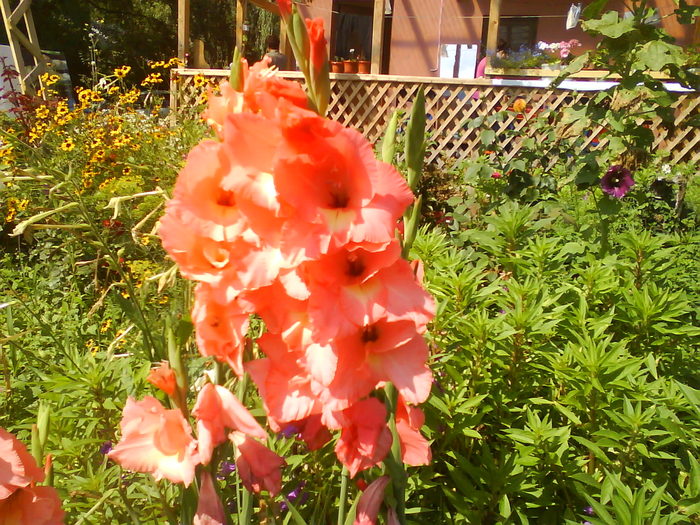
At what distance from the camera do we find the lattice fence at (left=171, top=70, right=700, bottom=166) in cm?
627

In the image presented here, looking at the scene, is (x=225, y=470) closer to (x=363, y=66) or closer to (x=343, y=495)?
(x=343, y=495)

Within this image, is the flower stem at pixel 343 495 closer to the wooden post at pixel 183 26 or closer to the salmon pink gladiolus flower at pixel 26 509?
the salmon pink gladiolus flower at pixel 26 509

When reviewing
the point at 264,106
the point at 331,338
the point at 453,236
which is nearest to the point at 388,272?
the point at 331,338

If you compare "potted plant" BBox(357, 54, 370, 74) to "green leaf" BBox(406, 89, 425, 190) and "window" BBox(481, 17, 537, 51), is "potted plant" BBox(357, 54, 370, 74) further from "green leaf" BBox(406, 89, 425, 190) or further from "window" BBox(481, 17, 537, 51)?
"green leaf" BBox(406, 89, 425, 190)

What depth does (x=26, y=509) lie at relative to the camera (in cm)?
78

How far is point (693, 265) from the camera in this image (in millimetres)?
2439

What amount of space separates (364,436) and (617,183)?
2.48m

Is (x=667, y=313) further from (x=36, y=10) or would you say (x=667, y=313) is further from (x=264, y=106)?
(x=36, y=10)

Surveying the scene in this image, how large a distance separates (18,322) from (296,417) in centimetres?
234

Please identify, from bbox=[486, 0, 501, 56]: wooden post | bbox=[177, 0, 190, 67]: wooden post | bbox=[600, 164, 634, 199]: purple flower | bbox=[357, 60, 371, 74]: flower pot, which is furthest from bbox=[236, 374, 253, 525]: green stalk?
bbox=[357, 60, 371, 74]: flower pot

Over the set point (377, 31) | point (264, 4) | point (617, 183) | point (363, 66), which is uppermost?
point (264, 4)

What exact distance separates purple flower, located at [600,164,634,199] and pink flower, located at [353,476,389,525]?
7.77ft

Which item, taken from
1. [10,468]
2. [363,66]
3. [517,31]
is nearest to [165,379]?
[10,468]

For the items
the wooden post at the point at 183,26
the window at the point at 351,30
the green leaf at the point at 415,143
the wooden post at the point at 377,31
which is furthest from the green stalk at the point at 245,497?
the window at the point at 351,30
